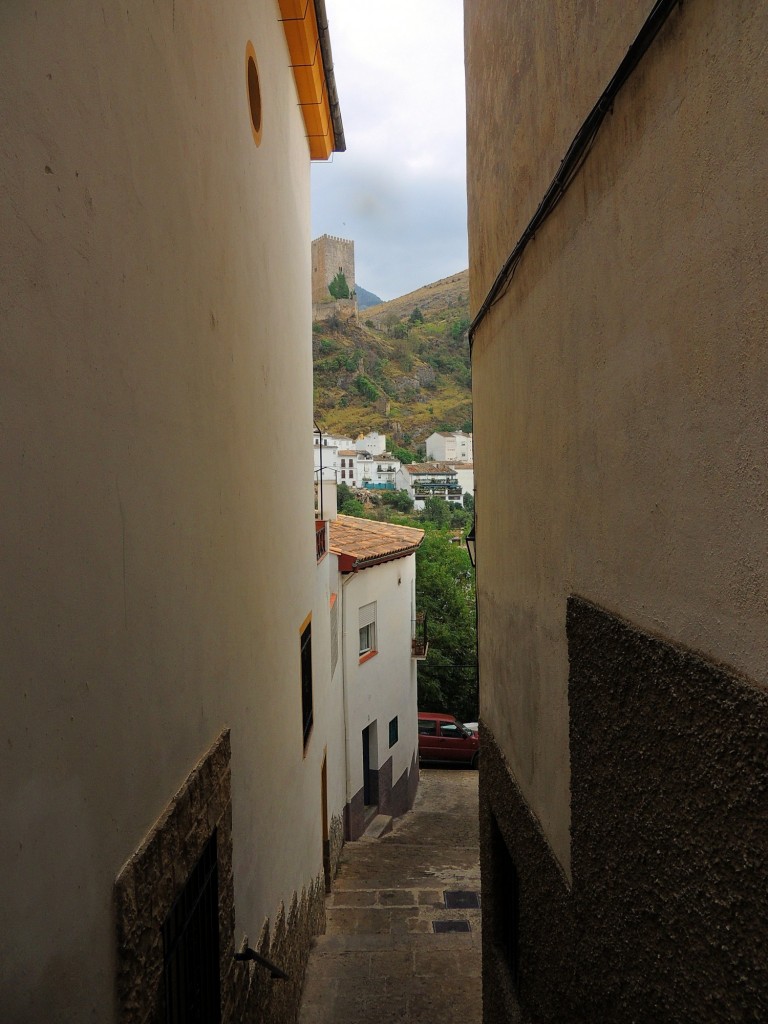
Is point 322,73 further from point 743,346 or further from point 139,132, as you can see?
point 743,346

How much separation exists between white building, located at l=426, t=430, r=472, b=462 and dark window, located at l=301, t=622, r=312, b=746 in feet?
298

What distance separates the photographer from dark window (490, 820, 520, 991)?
188 inches

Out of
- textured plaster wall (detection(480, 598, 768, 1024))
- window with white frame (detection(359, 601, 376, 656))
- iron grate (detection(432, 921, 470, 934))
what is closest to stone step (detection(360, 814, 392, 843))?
window with white frame (detection(359, 601, 376, 656))

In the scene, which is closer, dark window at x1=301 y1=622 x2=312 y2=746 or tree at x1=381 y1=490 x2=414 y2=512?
dark window at x1=301 y1=622 x2=312 y2=746

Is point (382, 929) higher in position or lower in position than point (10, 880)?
lower

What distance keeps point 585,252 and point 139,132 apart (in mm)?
1624

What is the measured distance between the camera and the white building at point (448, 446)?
99.2 m

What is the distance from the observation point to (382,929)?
28.8 ft

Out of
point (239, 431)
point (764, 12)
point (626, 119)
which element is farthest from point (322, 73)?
point (764, 12)

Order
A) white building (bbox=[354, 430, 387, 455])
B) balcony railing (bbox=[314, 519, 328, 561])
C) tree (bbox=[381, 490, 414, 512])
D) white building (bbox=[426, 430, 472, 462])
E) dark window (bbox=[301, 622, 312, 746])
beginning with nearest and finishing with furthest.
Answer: dark window (bbox=[301, 622, 312, 746])
balcony railing (bbox=[314, 519, 328, 561])
tree (bbox=[381, 490, 414, 512])
white building (bbox=[354, 430, 387, 455])
white building (bbox=[426, 430, 472, 462])

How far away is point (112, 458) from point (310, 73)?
628cm

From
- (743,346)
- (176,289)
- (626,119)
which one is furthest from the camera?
(176,289)

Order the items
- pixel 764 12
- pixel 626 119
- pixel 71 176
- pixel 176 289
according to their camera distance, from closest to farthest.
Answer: pixel 764 12, pixel 71 176, pixel 626 119, pixel 176 289

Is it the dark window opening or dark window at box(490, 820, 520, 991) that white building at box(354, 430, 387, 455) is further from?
dark window at box(490, 820, 520, 991)
